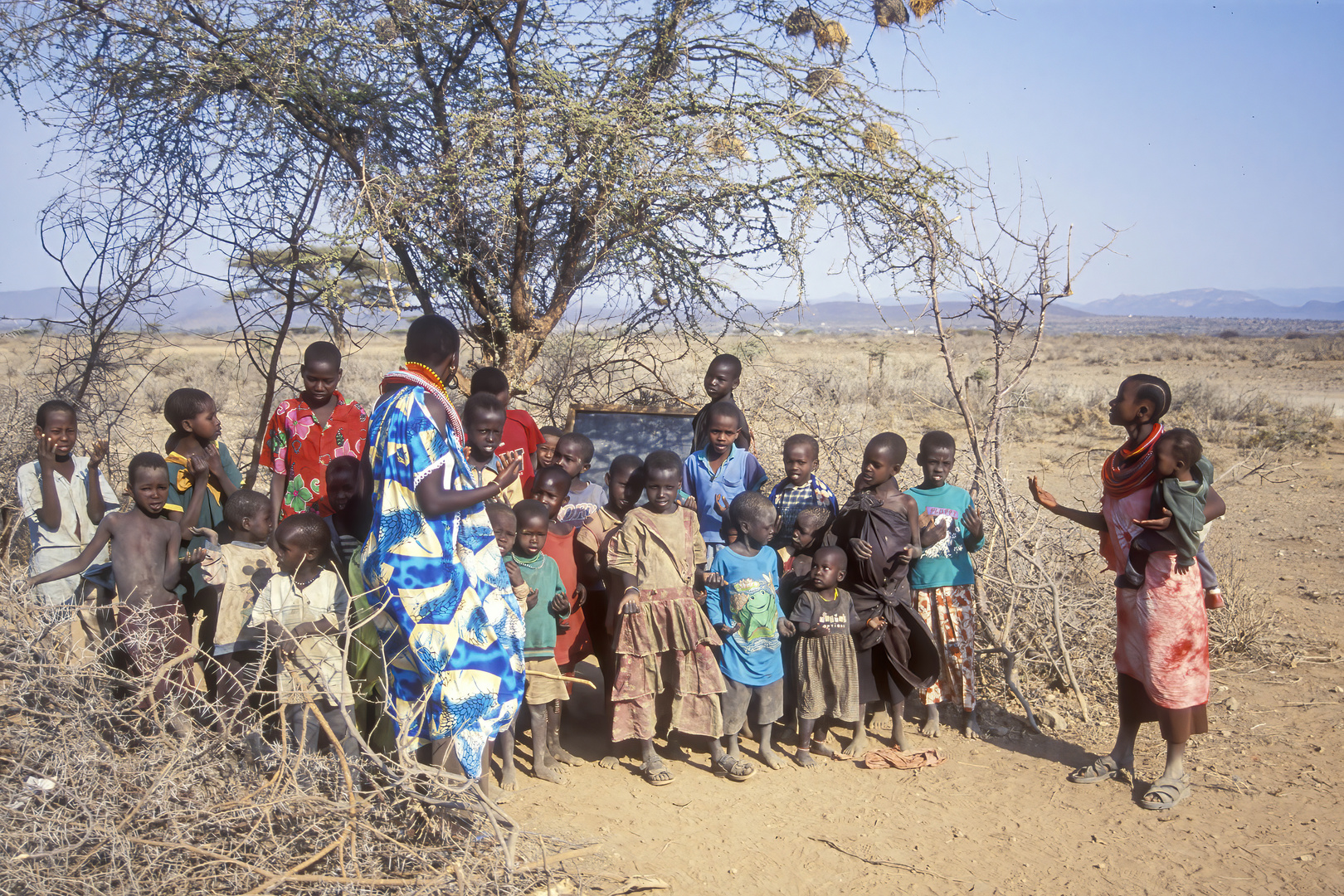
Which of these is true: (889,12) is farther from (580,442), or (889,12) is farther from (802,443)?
(580,442)

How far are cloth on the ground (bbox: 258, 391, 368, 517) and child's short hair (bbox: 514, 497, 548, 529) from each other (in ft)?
2.62

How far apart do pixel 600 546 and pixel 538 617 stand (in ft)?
1.60

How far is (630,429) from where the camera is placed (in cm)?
620

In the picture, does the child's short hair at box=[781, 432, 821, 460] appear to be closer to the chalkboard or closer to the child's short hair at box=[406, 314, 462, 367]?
the chalkboard

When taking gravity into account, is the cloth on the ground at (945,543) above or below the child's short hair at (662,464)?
below

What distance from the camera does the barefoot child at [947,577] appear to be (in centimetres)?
457

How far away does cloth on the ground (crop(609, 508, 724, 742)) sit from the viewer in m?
4.09

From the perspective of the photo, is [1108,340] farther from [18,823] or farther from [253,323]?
[18,823]

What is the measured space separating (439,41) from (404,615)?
387 centimetres

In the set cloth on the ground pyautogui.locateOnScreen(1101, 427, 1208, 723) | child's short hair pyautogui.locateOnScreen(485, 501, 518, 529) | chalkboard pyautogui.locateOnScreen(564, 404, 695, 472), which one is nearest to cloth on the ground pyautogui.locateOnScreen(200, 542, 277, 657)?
child's short hair pyautogui.locateOnScreen(485, 501, 518, 529)

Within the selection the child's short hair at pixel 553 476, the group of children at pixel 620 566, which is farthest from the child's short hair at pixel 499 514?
the child's short hair at pixel 553 476

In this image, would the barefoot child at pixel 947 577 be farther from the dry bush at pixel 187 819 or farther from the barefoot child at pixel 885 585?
the dry bush at pixel 187 819

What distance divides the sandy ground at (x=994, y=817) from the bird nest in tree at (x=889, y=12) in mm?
4365

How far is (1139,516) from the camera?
394 cm
